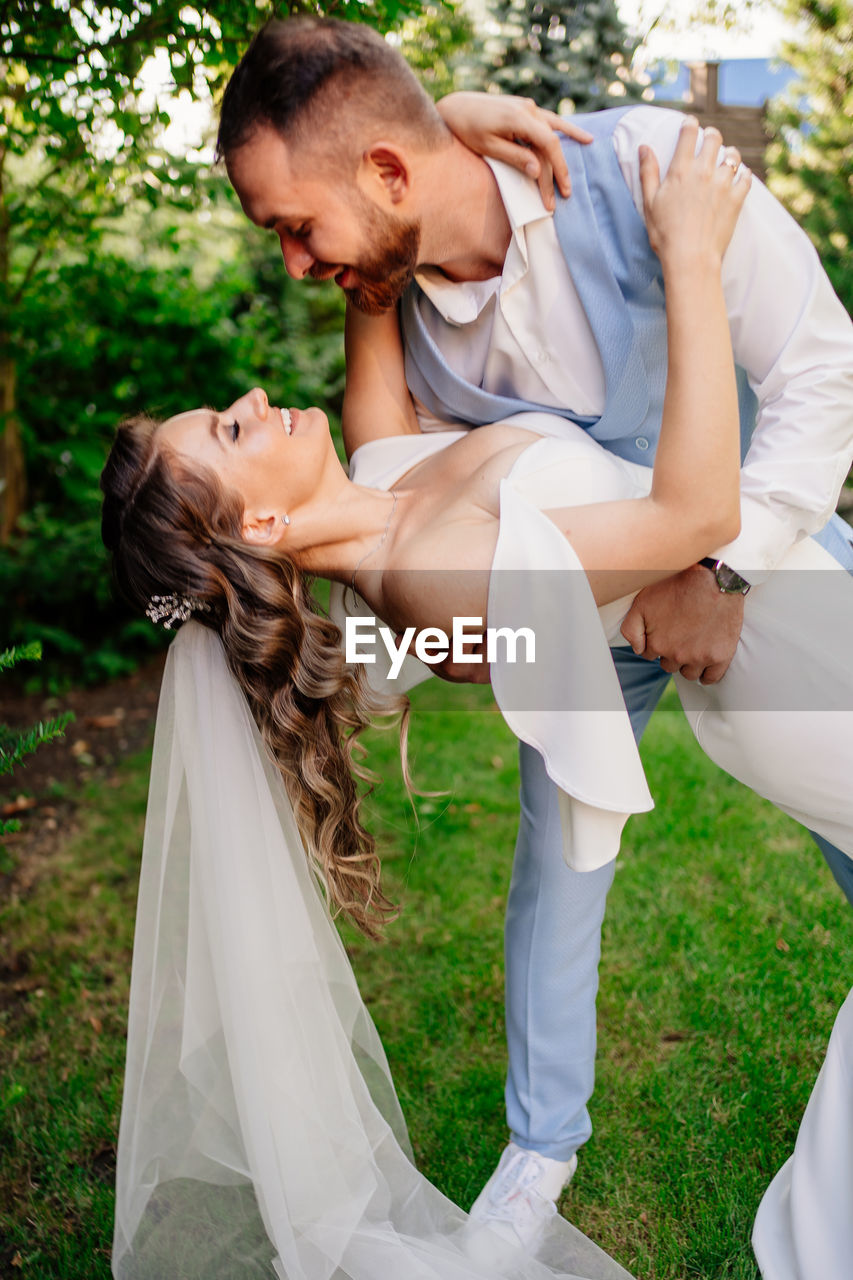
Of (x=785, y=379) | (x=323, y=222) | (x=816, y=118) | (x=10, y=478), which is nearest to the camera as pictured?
(x=785, y=379)

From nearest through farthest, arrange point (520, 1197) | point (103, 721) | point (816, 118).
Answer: point (520, 1197), point (103, 721), point (816, 118)

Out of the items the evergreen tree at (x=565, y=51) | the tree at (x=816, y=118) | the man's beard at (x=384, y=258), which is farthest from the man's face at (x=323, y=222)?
the tree at (x=816, y=118)

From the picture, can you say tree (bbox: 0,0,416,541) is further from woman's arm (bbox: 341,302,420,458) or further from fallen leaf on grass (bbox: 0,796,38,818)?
fallen leaf on grass (bbox: 0,796,38,818)

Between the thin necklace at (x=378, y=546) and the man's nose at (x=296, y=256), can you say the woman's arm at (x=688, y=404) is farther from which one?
the man's nose at (x=296, y=256)

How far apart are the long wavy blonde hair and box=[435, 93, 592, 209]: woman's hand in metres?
0.87

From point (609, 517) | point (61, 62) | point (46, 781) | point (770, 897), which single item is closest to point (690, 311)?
point (609, 517)

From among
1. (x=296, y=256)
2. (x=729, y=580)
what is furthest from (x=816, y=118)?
(x=729, y=580)

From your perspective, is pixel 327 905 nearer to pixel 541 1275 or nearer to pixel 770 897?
pixel 541 1275

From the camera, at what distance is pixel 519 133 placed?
2.04 m

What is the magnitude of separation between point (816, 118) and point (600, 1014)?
28.4 feet

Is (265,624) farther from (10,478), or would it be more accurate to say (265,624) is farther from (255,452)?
(10,478)

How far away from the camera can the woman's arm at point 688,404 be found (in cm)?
175

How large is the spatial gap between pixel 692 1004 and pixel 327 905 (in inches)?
52.6

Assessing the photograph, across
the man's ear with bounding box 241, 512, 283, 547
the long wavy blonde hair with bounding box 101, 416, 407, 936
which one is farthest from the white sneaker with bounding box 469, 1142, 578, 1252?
the man's ear with bounding box 241, 512, 283, 547
